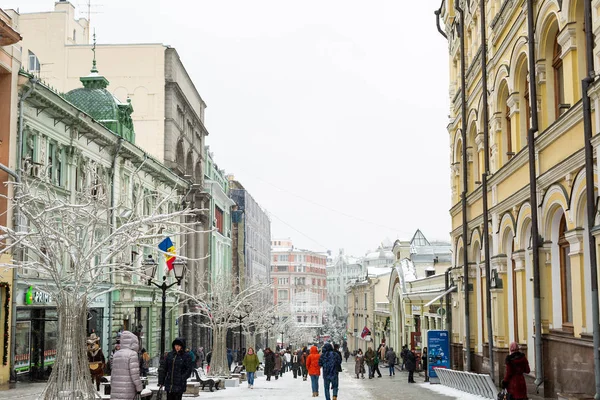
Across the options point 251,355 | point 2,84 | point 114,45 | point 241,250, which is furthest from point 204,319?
point 2,84

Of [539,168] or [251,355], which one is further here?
[251,355]

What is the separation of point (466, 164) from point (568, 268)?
12215mm

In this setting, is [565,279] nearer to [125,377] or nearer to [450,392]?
[450,392]

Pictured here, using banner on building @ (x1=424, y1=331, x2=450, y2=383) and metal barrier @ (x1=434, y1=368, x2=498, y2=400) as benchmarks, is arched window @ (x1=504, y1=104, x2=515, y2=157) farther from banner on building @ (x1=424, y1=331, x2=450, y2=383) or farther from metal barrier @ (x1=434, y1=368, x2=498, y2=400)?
banner on building @ (x1=424, y1=331, x2=450, y2=383)

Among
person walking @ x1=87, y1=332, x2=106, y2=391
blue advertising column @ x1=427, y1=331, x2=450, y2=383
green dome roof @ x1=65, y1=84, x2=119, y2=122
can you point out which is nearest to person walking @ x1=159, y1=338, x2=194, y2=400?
person walking @ x1=87, y1=332, x2=106, y2=391

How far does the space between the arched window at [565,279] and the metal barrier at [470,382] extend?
308cm

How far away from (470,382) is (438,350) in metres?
8.38

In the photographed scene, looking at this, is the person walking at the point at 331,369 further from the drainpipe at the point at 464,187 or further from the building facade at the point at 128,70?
the building facade at the point at 128,70

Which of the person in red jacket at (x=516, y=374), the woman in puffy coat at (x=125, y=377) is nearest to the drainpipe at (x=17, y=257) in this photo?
the woman in puffy coat at (x=125, y=377)

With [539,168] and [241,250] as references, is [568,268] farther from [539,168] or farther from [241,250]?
[241,250]

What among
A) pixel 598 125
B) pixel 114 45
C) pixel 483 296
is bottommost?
pixel 483 296

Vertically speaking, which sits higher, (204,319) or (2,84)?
(2,84)

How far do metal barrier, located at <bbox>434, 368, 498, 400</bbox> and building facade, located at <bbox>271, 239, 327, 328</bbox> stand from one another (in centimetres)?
15005

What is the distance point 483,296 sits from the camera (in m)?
28.4
